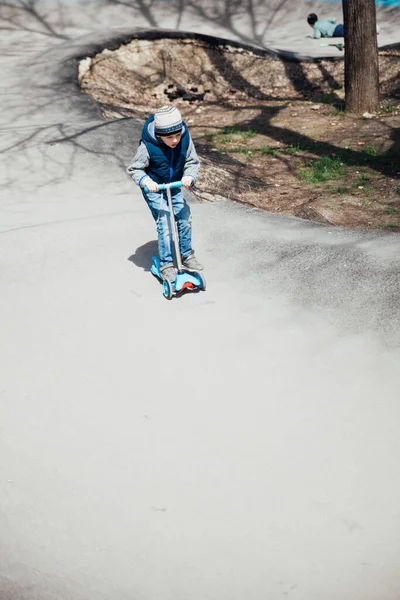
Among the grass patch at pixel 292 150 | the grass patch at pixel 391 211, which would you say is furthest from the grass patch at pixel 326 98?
the grass patch at pixel 391 211

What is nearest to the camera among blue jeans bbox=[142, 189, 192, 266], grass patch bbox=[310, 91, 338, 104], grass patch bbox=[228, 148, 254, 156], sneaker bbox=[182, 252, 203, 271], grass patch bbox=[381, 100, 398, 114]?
blue jeans bbox=[142, 189, 192, 266]

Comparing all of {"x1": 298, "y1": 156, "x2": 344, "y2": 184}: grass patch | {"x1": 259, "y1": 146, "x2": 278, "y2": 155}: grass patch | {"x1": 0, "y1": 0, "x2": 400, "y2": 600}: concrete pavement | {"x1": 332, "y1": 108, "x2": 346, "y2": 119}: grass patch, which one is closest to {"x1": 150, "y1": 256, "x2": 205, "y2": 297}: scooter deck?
{"x1": 0, "y1": 0, "x2": 400, "y2": 600}: concrete pavement

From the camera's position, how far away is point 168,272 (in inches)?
249

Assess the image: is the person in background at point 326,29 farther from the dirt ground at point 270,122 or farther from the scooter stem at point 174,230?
the scooter stem at point 174,230

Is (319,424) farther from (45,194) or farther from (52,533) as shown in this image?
(45,194)

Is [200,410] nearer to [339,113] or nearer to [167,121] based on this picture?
[167,121]

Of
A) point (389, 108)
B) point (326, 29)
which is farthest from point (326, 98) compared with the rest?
point (326, 29)

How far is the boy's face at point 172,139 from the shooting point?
225 inches

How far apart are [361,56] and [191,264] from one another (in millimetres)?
7829

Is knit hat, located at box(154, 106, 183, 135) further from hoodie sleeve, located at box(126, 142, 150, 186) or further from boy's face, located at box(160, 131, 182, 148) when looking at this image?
hoodie sleeve, located at box(126, 142, 150, 186)

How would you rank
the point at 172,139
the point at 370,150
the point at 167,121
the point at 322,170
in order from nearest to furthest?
the point at 167,121 → the point at 172,139 → the point at 322,170 → the point at 370,150

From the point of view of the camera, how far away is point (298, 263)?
6.54 m

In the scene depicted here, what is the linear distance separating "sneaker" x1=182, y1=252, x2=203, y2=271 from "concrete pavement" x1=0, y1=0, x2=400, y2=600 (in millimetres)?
245

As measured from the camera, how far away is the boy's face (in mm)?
5711
